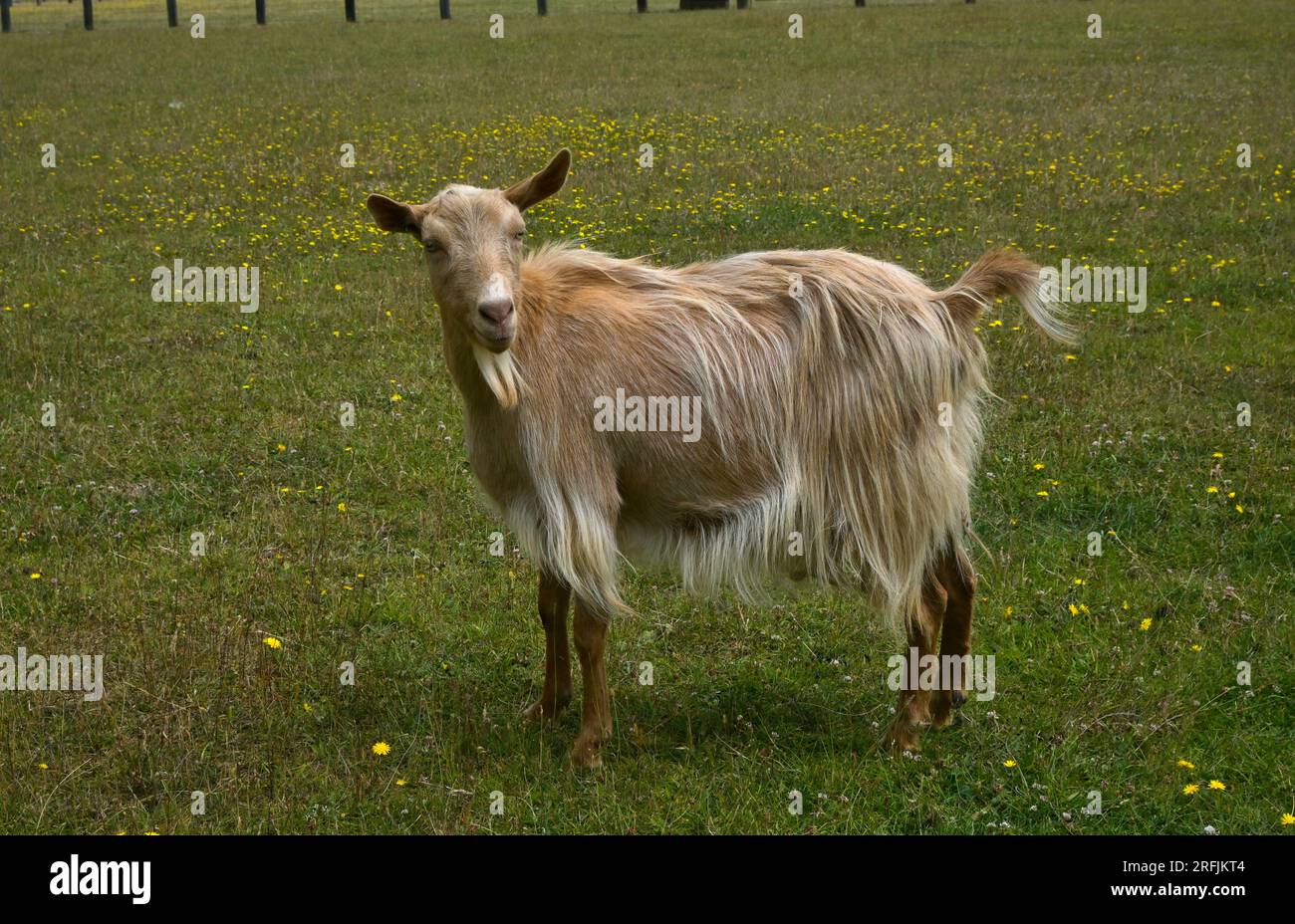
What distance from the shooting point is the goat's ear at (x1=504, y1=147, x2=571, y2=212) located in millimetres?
5648

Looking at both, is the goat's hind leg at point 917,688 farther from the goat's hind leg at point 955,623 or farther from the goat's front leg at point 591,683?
the goat's front leg at point 591,683

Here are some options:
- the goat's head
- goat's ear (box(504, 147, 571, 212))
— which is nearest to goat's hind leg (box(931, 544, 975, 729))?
the goat's head

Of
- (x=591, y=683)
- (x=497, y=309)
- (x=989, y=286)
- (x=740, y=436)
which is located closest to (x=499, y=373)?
(x=497, y=309)

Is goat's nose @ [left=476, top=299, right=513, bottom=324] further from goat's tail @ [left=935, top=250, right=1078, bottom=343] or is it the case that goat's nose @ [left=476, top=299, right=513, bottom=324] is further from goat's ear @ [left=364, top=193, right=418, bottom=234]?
goat's tail @ [left=935, top=250, right=1078, bottom=343]

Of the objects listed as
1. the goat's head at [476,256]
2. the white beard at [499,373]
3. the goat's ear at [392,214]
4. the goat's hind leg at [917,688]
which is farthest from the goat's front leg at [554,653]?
the goat's ear at [392,214]

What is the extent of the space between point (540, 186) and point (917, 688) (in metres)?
2.75

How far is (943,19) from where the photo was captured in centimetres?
3284

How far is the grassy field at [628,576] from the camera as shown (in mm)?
5539

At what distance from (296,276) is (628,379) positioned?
815 centimetres

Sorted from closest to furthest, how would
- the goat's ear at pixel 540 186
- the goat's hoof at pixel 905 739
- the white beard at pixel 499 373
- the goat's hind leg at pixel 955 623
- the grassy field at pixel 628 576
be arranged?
the white beard at pixel 499 373 → the grassy field at pixel 628 576 → the goat's ear at pixel 540 186 → the goat's hoof at pixel 905 739 → the goat's hind leg at pixel 955 623

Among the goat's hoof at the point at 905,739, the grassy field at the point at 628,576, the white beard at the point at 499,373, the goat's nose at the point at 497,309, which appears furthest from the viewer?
the goat's hoof at the point at 905,739

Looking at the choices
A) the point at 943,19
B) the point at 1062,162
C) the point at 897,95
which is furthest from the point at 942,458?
A: the point at 943,19

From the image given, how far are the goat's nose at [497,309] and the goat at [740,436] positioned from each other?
0.91ft

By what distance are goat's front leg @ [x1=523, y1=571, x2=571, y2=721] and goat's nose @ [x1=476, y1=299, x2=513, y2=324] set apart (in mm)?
1289
